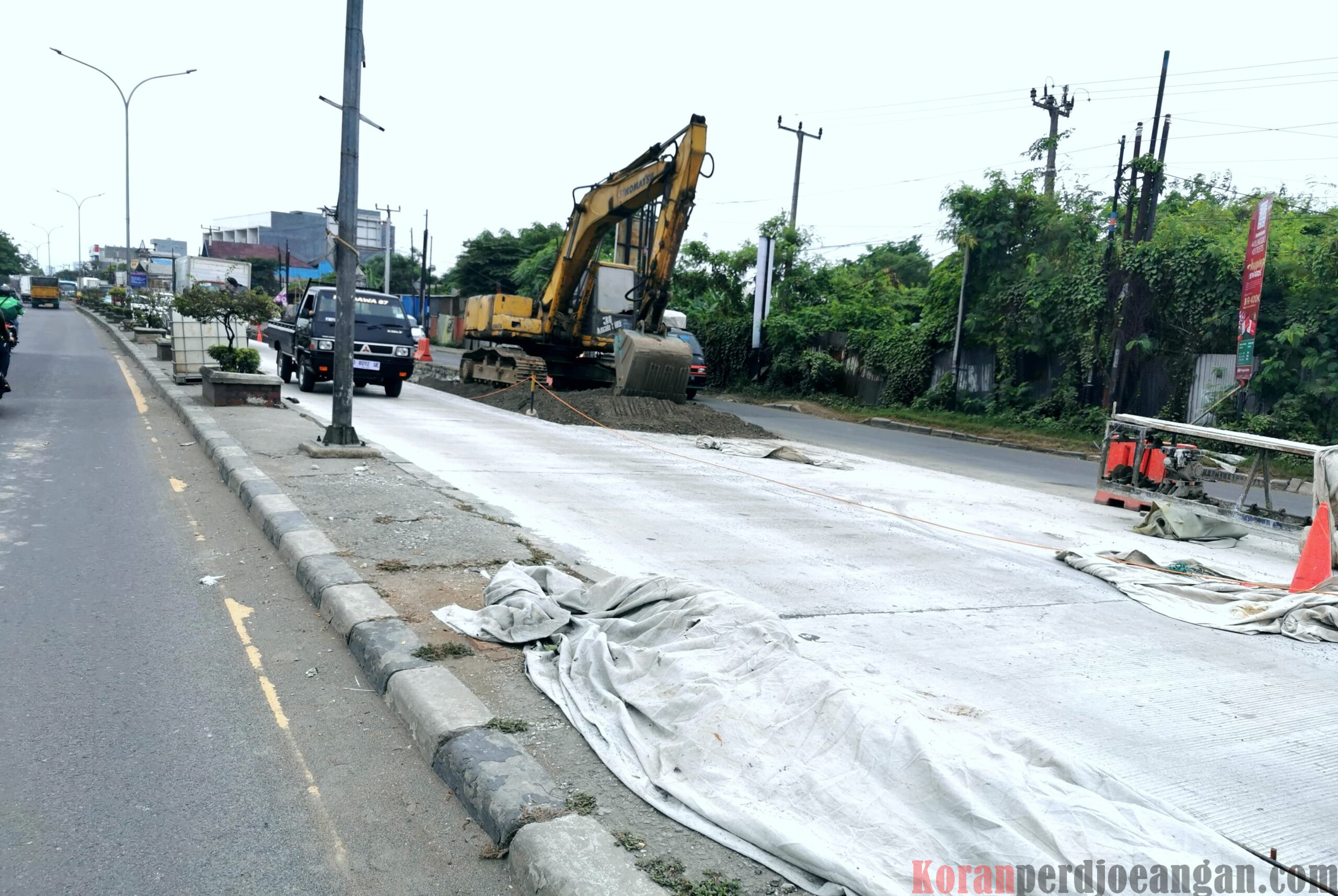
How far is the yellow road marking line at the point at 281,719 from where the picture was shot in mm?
3225

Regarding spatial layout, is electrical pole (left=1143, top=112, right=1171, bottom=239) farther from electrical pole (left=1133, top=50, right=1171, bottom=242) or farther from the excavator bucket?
the excavator bucket

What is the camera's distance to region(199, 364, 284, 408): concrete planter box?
15.2m

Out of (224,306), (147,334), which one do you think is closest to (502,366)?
(224,306)

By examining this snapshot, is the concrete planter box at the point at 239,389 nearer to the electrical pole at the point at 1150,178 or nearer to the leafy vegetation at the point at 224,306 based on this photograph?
the leafy vegetation at the point at 224,306

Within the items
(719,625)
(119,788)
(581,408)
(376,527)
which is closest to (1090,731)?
(719,625)

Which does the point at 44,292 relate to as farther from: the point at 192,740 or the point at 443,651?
the point at 192,740

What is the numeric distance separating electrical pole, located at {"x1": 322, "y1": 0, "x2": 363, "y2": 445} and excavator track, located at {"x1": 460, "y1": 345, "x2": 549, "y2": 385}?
33.3 feet

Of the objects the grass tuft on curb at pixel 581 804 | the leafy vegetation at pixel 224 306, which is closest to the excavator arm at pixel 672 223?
the leafy vegetation at pixel 224 306

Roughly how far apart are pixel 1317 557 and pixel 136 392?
59.3 ft

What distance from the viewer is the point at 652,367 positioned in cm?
1875

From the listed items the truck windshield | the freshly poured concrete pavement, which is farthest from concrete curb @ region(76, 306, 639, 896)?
the truck windshield

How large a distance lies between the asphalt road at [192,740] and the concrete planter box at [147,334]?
2652 centimetres

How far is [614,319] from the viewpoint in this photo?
851 inches

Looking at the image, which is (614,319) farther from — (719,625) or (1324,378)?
(719,625)
